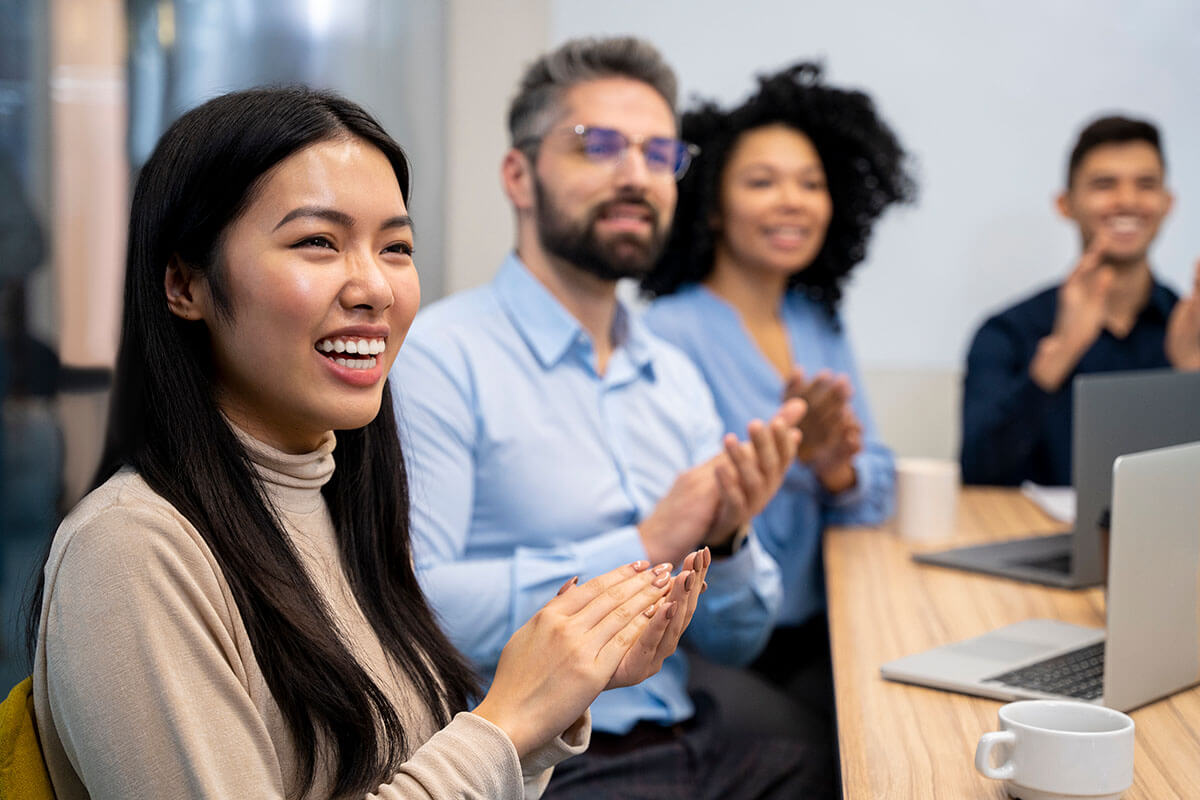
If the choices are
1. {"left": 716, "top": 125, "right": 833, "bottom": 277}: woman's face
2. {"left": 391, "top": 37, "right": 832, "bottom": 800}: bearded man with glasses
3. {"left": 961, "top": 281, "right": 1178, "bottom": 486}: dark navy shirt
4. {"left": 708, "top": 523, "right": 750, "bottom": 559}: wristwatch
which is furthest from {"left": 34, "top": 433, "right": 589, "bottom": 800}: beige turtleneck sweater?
{"left": 961, "top": 281, "right": 1178, "bottom": 486}: dark navy shirt

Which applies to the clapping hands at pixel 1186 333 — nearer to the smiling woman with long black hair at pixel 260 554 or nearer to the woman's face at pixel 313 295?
the smiling woman with long black hair at pixel 260 554

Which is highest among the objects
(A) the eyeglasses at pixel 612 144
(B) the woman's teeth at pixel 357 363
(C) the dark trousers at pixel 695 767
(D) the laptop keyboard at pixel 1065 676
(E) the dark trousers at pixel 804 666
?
(A) the eyeglasses at pixel 612 144

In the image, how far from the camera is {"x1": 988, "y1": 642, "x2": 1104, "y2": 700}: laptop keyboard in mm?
1261

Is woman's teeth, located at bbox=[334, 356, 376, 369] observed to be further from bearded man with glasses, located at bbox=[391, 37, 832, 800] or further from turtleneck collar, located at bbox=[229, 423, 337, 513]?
bearded man with glasses, located at bbox=[391, 37, 832, 800]

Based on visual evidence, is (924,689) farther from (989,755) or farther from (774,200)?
(774,200)

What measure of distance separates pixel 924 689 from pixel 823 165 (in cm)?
172

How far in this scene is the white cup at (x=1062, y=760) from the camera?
943 mm

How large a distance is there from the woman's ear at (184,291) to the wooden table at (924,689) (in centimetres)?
70

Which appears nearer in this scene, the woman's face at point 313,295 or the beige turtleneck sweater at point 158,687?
the beige turtleneck sweater at point 158,687

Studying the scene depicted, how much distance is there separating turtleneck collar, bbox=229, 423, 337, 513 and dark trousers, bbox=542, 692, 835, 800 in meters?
0.61

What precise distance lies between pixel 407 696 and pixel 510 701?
139 mm

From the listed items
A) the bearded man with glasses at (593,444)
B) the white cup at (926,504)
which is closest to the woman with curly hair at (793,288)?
the white cup at (926,504)

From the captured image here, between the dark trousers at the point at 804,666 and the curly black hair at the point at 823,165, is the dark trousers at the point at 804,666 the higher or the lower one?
the lower one

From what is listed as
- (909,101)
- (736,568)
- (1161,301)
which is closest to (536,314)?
(736,568)
